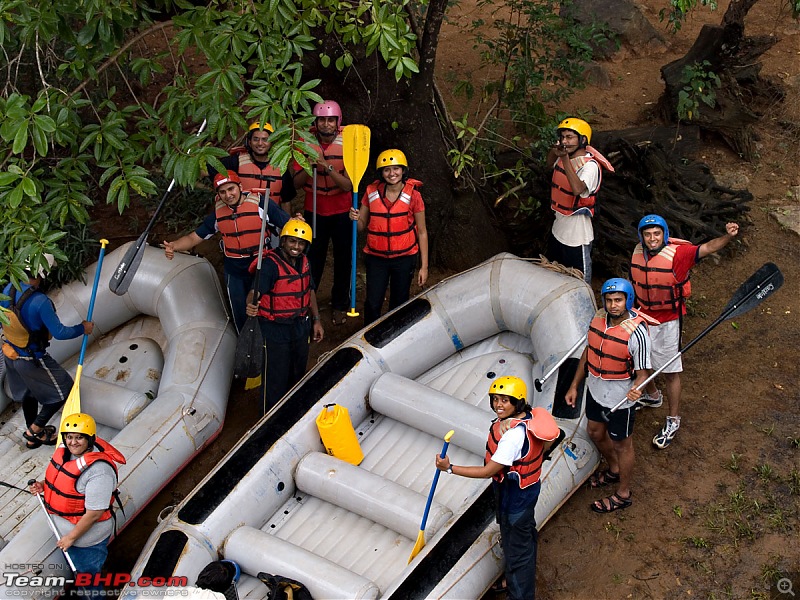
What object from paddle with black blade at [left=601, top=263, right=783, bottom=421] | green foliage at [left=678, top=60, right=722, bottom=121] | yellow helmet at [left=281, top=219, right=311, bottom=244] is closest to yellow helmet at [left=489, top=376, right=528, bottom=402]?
paddle with black blade at [left=601, top=263, right=783, bottom=421]

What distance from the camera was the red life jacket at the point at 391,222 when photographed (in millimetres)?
4918

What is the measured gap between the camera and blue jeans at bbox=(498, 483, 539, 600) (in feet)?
12.4

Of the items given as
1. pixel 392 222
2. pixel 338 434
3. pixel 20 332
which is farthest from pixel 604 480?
pixel 20 332

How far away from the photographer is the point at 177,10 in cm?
597

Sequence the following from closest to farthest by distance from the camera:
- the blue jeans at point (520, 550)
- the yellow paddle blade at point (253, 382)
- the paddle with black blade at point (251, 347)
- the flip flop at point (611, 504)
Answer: the blue jeans at point (520, 550)
the flip flop at point (611, 504)
the paddle with black blade at point (251, 347)
the yellow paddle blade at point (253, 382)

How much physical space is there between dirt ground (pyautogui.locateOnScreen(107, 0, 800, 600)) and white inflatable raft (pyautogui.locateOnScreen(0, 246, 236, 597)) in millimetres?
280

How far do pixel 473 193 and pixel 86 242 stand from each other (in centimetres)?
278

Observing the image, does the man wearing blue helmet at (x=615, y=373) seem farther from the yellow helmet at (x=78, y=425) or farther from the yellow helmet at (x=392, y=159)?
the yellow helmet at (x=78, y=425)

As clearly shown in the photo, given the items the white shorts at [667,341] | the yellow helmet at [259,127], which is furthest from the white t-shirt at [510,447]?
the yellow helmet at [259,127]

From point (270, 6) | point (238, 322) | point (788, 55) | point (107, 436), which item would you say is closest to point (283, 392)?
point (238, 322)

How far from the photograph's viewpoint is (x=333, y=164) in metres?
5.16

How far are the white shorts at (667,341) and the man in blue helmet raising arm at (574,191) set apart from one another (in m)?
0.82

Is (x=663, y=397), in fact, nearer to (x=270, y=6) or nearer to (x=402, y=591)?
(x=402, y=591)

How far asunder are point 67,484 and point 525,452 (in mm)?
2069
